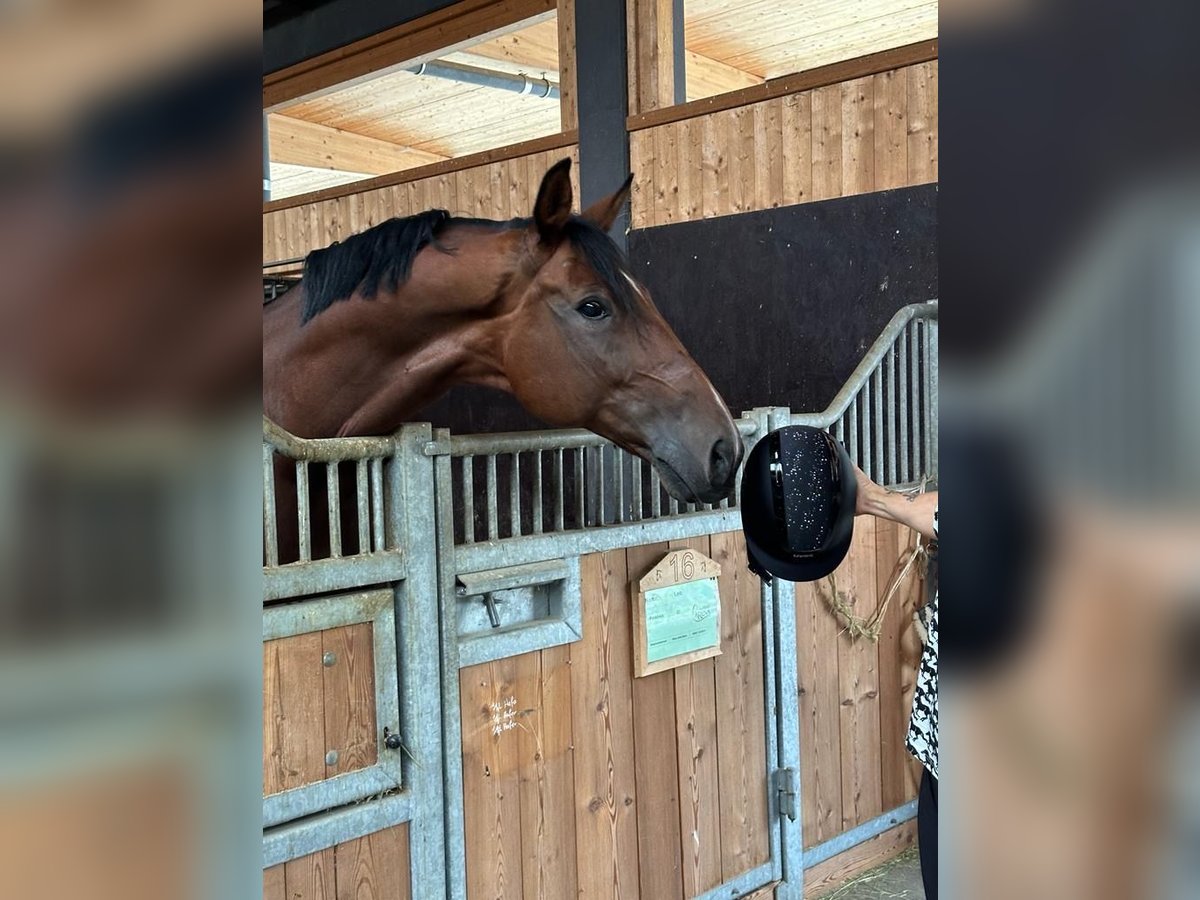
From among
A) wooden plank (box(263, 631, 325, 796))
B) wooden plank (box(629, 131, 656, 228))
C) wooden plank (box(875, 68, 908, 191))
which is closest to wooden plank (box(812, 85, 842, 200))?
wooden plank (box(875, 68, 908, 191))

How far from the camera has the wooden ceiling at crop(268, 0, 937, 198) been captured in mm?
5199

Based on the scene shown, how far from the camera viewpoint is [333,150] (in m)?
6.61

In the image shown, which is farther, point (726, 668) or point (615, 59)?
point (615, 59)

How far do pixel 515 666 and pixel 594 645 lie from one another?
0.19 metres

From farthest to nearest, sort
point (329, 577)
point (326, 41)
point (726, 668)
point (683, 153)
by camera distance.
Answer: point (326, 41) < point (683, 153) < point (726, 668) < point (329, 577)

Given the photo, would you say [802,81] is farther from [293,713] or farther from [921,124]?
[293,713]
